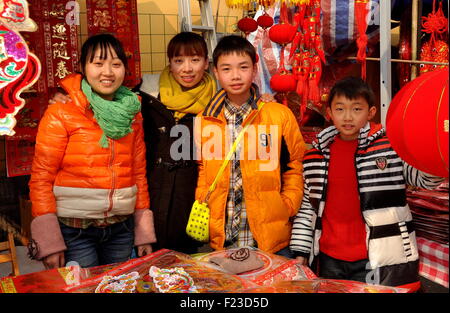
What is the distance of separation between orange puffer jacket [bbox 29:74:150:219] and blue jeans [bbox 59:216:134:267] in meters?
0.10

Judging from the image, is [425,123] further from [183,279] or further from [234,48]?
[234,48]

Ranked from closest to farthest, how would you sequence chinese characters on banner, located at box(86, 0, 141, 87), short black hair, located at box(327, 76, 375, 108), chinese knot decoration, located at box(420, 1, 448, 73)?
short black hair, located at box(327, 76, 375, 108) < chinese characters on banner, located at box(86, 0, 141, 87) < chinese knot decoration, located at box(420, 1, 448, 73)

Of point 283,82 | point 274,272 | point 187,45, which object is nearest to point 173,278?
A: point 274,272

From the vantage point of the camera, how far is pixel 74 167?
79.6 inches

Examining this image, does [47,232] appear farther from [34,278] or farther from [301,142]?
[301,142]

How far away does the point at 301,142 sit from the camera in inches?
88.1

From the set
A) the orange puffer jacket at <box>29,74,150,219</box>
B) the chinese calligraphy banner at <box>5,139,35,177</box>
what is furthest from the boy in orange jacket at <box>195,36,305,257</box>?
the chinese calligraphy banner at <box>5,139,35,177</box>

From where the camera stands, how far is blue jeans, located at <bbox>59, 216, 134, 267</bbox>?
6.79ft

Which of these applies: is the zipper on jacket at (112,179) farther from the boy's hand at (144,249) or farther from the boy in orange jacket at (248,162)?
the boy in orange jacket at (248,162)

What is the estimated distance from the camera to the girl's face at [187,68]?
243 centimetres

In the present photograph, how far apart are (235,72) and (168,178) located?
2.32ft

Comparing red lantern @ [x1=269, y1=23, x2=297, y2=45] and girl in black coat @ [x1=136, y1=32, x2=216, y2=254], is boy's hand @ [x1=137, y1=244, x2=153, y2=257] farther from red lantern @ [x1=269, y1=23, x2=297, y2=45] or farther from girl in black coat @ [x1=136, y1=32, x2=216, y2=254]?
red lantern @ [x1=269, y1=23, x2=297, y2=45]
